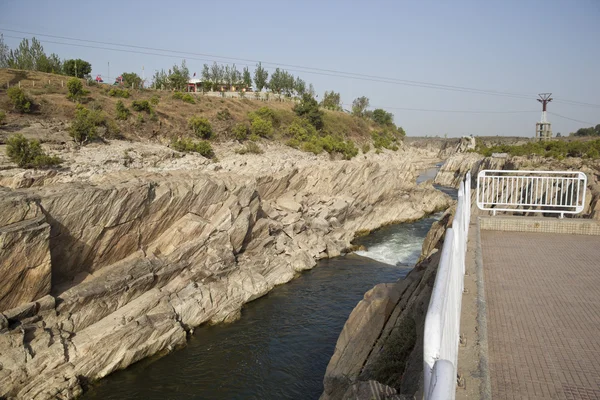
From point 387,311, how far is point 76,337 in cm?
1030

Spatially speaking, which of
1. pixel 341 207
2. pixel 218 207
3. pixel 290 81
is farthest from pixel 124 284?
pixel 290 81

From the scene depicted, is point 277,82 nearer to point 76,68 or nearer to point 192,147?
point 76,68

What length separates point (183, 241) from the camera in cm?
1914

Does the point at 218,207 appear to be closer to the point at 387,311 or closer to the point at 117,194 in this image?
the point at 117,194

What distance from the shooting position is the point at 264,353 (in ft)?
49.1

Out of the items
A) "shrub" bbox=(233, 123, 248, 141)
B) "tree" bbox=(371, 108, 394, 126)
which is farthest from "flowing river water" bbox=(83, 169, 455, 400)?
"tree" bbox=(371, 108, 394, 126)

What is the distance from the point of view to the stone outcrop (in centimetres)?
629

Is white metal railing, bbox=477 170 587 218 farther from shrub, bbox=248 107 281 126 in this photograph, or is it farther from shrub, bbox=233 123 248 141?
shrub, bbox=248 107 281 126

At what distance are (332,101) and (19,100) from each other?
61962 millimetres

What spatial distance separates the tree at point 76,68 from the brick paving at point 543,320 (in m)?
53.8

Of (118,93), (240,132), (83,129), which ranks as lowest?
(83,129)

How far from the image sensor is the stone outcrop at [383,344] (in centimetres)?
629

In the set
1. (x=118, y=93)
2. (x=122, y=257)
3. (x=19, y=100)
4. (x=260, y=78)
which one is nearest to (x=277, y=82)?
(x=260, y=78)

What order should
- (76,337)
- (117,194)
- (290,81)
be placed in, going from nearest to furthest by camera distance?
(76,337)
(117,194)
(290,81)
